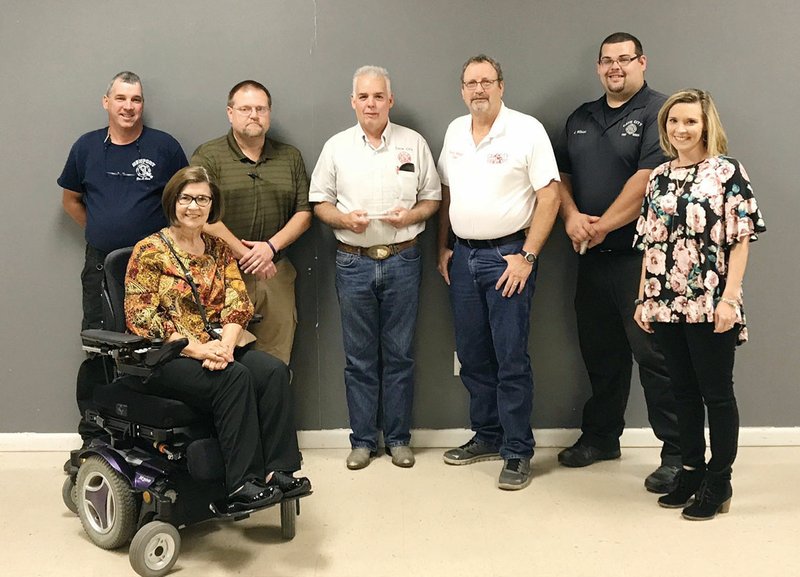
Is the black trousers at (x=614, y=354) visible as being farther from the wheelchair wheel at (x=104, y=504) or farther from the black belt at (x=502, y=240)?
the wheelchair wheel at (x=104, y=504)

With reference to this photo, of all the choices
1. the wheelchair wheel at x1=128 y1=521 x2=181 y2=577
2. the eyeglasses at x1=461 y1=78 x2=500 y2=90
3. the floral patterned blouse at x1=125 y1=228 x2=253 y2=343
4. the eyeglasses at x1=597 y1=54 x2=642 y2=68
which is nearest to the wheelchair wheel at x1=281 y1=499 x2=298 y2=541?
the wheelchair wheel at x1=128 y1=521 x2=181 y2=577

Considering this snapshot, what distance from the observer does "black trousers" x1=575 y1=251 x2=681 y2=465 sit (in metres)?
3.45

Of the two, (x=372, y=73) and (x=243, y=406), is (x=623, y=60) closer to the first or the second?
(x=372, y=73)

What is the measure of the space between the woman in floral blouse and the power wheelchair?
1.50 meters

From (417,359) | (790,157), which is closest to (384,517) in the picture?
(417,359)

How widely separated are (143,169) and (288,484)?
1.59m

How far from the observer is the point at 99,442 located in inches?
117

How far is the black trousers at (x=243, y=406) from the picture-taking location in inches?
108

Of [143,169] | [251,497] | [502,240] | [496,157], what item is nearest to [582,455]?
[502,240]

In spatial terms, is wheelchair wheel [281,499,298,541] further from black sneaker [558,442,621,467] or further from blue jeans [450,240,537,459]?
black sneaker [558,442,621,467]

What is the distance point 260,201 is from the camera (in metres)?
3.62

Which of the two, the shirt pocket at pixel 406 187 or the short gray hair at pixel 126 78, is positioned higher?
the short gray hair at pixel 126 78

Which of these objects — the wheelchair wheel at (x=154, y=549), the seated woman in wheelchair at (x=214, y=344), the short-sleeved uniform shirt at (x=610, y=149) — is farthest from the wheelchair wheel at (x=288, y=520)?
the short-sleeved uniform shirt at (x=610, y=149)

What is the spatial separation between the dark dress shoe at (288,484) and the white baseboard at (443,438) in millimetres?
1150
